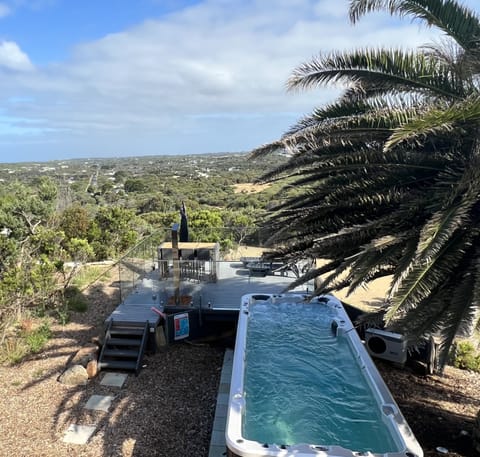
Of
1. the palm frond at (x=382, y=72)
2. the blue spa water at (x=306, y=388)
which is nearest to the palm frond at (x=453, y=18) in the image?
the palm frond at (x=382, y=72)

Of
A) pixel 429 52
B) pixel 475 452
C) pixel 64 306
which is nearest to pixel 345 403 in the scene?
pixel 475 452

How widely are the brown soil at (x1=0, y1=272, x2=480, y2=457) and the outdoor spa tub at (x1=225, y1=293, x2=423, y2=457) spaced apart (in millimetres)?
903

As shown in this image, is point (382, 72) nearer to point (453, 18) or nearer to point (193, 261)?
point (453, 18)

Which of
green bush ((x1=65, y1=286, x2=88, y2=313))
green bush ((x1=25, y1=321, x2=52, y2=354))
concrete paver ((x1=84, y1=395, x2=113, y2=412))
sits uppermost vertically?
green bush ((x1=65, y1=286, x2=88, y2=313))

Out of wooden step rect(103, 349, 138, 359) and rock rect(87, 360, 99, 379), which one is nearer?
rock rect(87, 360, 99, 379)

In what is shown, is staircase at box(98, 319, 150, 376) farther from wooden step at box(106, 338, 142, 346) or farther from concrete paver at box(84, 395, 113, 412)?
concrete paver at box(84, 395, 113, 412)

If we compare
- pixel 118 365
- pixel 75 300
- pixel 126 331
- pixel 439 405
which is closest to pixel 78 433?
pixel 118 365

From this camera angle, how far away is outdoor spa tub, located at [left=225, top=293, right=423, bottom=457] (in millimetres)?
4844

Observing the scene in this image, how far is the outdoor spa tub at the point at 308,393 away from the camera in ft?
15.9

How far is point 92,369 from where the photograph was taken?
802 cm

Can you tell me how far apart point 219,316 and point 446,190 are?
642 cm

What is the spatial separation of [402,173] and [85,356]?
6.99 meters

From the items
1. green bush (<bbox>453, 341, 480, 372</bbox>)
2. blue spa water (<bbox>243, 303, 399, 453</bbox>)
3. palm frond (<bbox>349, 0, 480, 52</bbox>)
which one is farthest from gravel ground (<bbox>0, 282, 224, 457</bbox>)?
palm frond (<bbox>349, 0, 480, 52</bbox>)

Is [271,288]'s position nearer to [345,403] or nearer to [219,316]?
[219,316]
